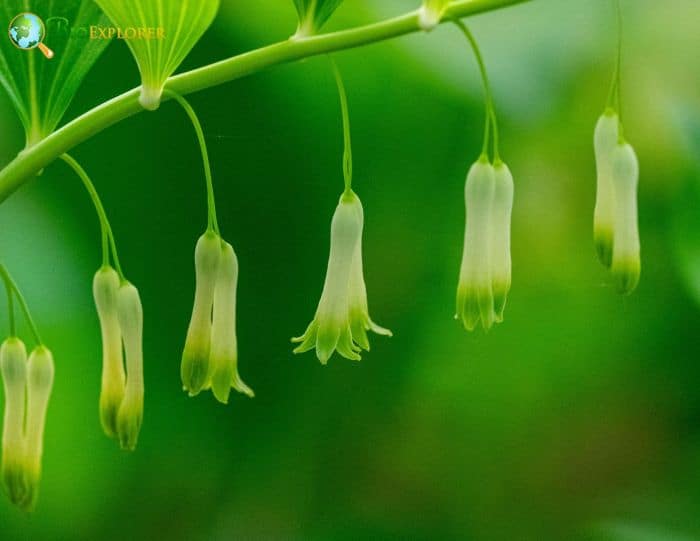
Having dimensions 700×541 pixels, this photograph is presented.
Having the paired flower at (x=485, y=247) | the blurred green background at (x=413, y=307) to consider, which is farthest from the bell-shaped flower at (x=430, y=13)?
the blurred green background at (x=413, y=307)

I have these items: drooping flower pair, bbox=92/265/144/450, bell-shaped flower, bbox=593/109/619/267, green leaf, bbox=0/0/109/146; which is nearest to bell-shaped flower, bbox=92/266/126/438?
drooping flower pair, bbox=92/265/144/450

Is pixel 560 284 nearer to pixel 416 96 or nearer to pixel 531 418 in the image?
pixel 531 418

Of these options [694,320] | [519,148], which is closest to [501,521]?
[694,320]

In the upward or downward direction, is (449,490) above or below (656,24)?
below

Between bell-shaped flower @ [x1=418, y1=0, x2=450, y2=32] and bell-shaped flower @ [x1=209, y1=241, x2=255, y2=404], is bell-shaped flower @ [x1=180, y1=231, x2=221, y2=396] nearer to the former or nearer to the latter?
bell-shaped flower @ [x1=209, y1=241, x2=255, y2=404]

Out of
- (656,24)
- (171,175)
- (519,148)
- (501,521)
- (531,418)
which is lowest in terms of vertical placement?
(501,521)

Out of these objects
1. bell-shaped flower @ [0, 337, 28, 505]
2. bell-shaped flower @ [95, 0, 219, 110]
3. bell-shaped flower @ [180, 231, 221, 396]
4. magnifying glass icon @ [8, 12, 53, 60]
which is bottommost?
bell-shaped flower @ [0, 337, 28, 505]

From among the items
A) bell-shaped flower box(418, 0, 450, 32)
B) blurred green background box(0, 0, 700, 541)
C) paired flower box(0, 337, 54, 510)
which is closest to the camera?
bell-shaped flower box(418, 0, 450, 32)

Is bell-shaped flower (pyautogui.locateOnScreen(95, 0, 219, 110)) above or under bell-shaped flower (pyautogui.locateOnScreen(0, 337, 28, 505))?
above
